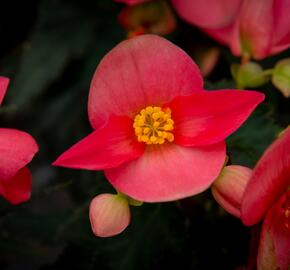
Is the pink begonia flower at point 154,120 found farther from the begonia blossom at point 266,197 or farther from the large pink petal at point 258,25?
the large pink petal at point 258,25

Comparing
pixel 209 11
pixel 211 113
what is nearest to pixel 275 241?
pixel 211 113

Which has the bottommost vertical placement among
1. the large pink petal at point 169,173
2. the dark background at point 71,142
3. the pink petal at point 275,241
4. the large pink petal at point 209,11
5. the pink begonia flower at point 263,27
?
the dark background at point 71,142

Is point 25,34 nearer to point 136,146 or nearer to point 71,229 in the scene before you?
point 71,229

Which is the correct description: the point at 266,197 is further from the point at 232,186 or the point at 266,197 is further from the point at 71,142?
the point at 71,142

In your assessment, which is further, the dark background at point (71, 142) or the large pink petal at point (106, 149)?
the dark background at point (71, 142)

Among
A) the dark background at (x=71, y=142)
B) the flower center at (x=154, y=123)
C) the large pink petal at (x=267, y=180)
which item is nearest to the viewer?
the large pink petal at (x=267, y=180)

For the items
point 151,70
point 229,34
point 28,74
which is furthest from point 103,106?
point 28,74

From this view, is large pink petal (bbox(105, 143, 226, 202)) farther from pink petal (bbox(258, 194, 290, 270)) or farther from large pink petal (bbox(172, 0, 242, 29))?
large pink petal (bbox(172, 0, 242, 29))

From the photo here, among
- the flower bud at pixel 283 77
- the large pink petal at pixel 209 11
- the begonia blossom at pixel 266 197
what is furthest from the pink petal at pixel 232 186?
the large pink petal at pixel 209 11
